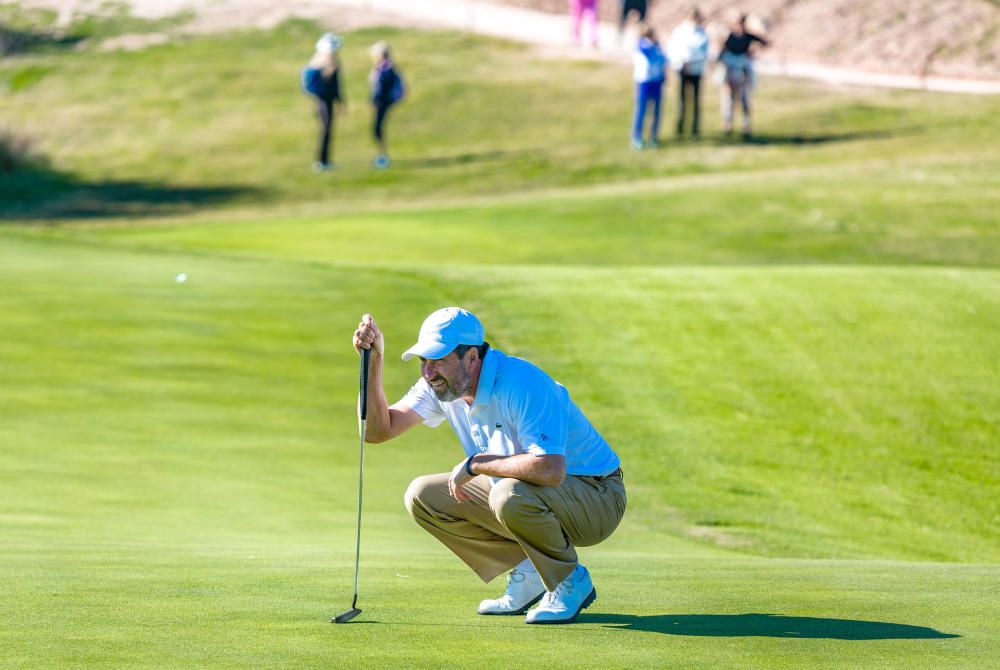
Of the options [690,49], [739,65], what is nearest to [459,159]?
[690,49]

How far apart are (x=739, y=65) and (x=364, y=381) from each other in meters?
27.3

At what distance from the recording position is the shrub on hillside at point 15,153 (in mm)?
38719

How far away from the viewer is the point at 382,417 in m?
7.17

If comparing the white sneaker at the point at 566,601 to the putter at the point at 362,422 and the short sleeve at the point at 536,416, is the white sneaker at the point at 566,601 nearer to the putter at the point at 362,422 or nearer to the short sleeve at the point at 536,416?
the short sleeve at the point at 536,416

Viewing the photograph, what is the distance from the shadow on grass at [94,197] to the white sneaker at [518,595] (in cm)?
2806

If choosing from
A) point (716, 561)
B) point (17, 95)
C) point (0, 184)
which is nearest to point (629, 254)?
point (716, 561)

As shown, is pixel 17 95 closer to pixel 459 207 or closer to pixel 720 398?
pixel 459 207

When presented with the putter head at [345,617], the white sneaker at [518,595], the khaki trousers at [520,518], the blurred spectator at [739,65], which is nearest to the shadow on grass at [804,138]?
the blurred spectator at [739,65]

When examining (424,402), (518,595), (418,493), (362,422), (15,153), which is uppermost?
(424,402)

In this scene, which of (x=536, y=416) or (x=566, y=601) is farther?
(x=566, y=601)

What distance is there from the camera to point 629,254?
25.0m

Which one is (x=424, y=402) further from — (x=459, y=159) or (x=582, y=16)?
(x=582, y=16)

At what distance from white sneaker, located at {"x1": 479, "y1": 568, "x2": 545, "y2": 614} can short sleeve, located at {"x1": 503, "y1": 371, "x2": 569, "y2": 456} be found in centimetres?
81

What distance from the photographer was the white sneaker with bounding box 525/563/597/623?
6.79 meters
